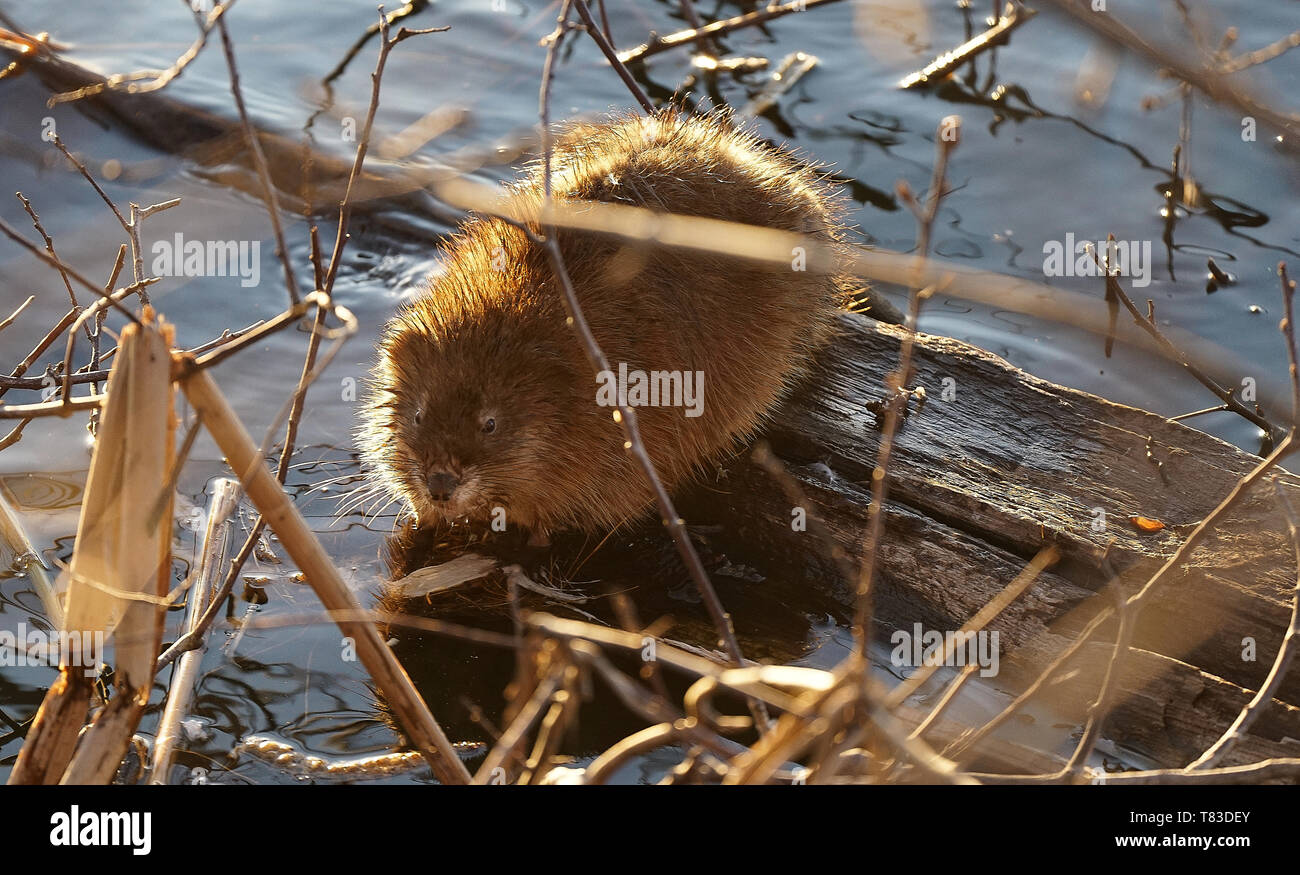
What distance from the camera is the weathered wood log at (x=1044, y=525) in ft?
12.6

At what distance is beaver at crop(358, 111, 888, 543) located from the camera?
14.4 feet

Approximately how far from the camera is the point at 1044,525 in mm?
4301

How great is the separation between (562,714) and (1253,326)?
17.4 feet

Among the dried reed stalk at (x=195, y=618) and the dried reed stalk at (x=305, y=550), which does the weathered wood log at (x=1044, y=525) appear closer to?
the dried reed stalk at (x=305, y=550)

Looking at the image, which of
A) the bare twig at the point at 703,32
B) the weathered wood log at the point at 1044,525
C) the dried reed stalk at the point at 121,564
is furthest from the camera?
the bare twig at the point at 703,32

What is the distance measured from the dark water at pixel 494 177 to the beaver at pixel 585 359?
0.57m

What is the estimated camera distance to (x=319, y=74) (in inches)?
320

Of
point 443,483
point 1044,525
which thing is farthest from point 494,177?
point 1044,525

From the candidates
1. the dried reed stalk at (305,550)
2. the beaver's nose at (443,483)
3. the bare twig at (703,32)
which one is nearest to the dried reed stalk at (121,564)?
the dried reed stalk at (305,550)

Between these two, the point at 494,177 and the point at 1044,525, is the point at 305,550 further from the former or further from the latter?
the point at 494,177
